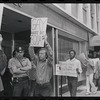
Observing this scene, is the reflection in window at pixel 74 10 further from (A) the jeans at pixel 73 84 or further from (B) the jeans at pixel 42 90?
(B) the jeans at pixel 42 90

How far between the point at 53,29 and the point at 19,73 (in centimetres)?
246

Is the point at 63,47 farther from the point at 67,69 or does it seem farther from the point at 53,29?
the point at 67,69

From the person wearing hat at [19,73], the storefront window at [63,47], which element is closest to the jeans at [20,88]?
the person wearing hat at [19,73]

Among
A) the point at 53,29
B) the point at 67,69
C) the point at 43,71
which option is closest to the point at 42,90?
the point at 43,71

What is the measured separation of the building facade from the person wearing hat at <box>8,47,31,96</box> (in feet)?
3.97

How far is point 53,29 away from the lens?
224 inches

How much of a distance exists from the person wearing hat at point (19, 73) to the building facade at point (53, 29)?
3.97ft

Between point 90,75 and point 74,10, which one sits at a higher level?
point 74,10

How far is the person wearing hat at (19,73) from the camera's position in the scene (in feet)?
12.1

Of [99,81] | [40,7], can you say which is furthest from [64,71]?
[99,81]

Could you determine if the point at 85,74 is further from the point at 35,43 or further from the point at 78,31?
the point at 35,43

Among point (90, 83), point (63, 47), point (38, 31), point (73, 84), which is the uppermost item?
point (38, 31)

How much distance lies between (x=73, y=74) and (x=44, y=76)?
117 cm

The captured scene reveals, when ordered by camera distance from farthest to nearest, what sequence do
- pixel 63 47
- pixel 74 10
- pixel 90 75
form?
pixel 74 10, pixel 63 47, pixel 90 75
